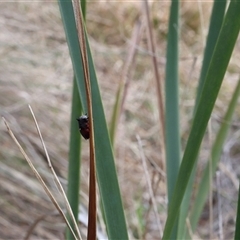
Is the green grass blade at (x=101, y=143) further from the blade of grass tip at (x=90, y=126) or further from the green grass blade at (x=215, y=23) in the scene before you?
the green grass blade at (x=215, y=23)

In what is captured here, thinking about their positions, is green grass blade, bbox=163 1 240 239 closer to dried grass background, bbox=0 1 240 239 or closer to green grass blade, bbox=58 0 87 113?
green grass blade, bbox=58 0 87 113

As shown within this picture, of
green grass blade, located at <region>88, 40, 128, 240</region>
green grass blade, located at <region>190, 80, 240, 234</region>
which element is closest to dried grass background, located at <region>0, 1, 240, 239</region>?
green grass blade, located at <region>190, 80, 240, 234</region>

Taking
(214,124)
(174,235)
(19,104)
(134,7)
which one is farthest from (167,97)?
(134,7)

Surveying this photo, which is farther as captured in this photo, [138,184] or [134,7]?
[134,7]

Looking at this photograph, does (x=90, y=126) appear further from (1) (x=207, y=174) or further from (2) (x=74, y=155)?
(1) (x=207, y=174)

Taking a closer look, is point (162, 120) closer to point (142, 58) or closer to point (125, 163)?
point (125, 163)

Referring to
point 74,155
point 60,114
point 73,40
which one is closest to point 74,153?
point 74,155

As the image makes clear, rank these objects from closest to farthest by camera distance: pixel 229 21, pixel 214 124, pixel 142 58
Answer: pixel 229 21 < pixel 214 124 < pixel 142 58
